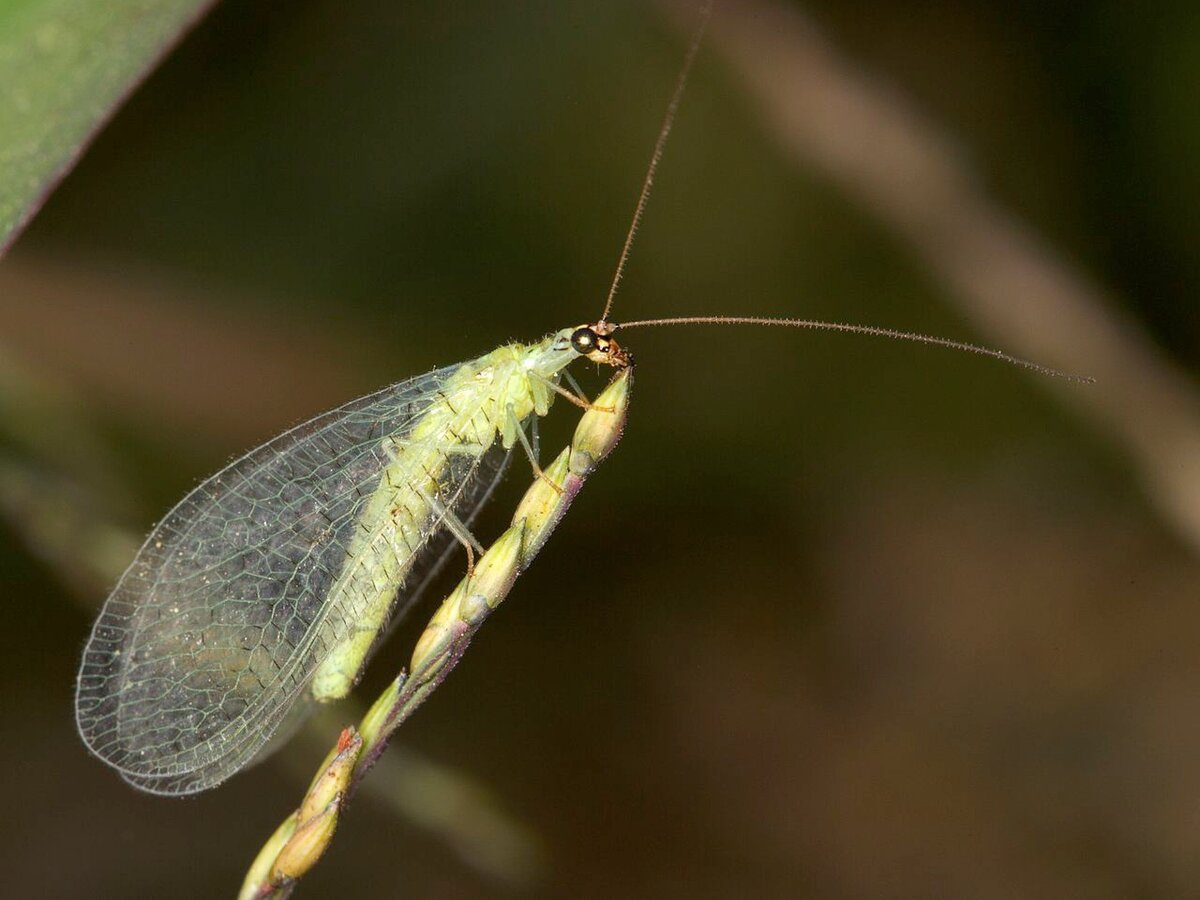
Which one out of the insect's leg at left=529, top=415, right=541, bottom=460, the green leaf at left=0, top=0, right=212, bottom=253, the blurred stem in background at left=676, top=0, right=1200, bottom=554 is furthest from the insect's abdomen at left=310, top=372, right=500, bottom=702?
the blurred stem in background at left=676, top=0, right=1200, bottom=554

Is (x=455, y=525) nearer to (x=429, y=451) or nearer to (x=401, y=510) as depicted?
(x=401, y=510)

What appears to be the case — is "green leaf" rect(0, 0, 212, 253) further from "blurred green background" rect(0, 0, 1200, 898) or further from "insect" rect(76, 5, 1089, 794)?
"blurred green background" rect(0, 0, 1200, 898)

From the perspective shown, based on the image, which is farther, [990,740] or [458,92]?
[458,92]

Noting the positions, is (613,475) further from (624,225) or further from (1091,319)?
(1091,319)

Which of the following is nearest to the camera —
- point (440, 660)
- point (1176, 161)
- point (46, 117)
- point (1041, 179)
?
point (46, 117)

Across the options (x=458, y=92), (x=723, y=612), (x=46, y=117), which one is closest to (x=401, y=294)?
(x=458, y=92)

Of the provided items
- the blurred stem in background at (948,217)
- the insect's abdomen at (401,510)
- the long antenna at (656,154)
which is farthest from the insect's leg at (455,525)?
the blurred stem in background at (948,217)

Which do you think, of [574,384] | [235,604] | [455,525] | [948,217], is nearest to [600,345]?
[574,384]
